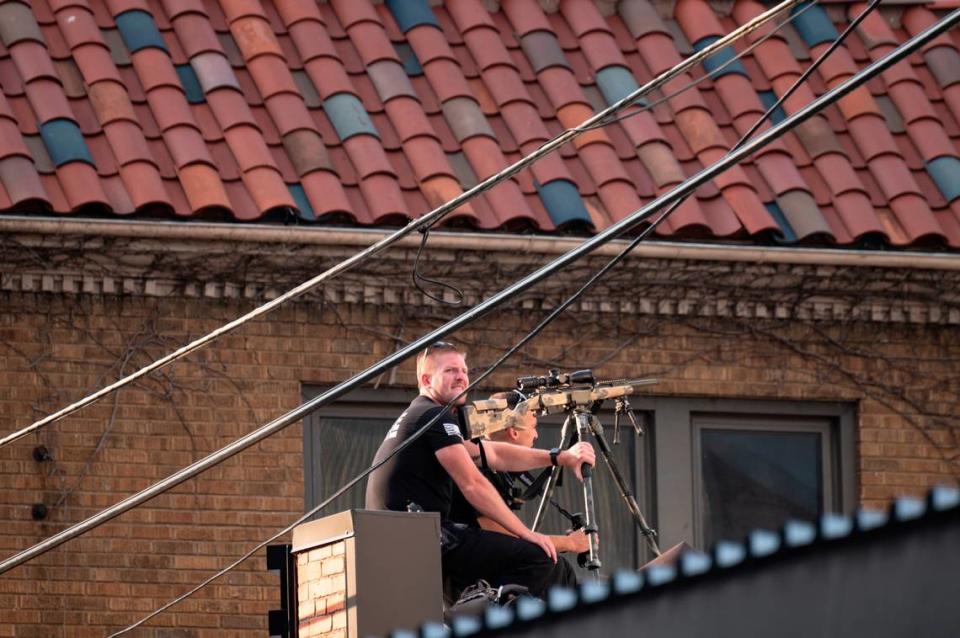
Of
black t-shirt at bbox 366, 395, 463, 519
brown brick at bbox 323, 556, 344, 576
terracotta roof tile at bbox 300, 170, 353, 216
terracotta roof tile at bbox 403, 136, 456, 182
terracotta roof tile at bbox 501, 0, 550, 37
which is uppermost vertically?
terracotta roof tile at bbox 501, 0, 550, 37

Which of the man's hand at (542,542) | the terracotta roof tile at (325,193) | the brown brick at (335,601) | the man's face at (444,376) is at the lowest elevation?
the brown brick at (335,601)

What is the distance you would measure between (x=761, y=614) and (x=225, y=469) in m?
7.76

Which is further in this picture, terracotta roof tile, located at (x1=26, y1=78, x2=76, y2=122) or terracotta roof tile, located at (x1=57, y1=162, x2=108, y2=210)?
terracotta roof tile, located at (x1=26, y1=78, x2=76, y2=122)

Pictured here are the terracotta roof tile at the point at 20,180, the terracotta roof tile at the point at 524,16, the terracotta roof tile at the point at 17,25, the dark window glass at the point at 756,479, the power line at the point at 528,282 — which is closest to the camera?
the power line at the point at 528,282

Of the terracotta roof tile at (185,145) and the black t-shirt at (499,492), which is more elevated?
the terracotta roof tile at (185,145)

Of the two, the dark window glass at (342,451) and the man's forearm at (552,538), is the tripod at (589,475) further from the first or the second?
the dark window glass at (342,451)

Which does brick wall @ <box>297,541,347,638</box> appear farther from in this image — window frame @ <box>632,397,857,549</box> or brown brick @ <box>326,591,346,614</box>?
window frame @ <box>632,397,857,549</box>

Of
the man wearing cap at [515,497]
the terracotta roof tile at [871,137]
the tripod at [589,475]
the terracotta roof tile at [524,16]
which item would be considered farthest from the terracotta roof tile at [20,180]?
the terracotta roof tile at [871,137]

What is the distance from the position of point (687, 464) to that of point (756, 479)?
0.54 meters

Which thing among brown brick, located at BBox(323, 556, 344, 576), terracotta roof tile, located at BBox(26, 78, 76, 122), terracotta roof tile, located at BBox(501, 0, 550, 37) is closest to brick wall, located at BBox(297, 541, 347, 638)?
brown brick, located at BBox(323, 556, 344, 576)

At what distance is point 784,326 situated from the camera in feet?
48.7

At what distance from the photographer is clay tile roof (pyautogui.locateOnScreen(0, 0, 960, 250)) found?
13.5 metres

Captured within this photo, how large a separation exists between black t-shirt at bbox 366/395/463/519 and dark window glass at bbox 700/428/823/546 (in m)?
3.99

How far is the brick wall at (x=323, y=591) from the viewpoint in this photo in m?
9.93
